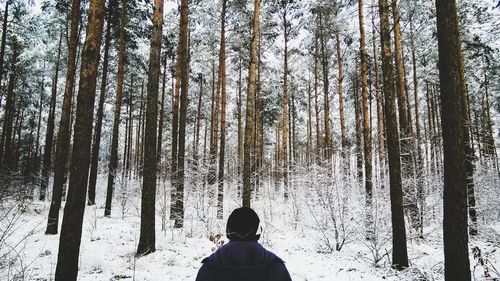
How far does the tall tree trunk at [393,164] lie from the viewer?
6480 mm

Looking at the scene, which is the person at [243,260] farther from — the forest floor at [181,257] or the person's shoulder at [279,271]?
the forest floor at [181,257]

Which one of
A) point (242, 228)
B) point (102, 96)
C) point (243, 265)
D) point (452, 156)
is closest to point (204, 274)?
point (243, 265)

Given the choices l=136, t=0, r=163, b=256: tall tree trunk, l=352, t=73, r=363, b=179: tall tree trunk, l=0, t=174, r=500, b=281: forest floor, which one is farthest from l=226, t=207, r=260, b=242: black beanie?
l=352, t=73, r=363, b=179: tall tree trunk

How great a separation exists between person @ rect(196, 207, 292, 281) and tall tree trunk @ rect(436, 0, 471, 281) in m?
3.25

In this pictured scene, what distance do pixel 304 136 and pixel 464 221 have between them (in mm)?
41543

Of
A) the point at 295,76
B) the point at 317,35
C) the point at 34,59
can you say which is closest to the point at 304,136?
the point at 295,76

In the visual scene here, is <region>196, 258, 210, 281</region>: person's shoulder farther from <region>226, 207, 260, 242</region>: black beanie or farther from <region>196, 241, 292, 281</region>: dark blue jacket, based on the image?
<region>226, 207, 260, 242</region>: black beanie

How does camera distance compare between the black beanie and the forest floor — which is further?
the forest floor

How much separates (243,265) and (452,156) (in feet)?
12.0

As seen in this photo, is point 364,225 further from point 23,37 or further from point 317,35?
point 23,37

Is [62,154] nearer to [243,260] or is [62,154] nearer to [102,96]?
[102,96]

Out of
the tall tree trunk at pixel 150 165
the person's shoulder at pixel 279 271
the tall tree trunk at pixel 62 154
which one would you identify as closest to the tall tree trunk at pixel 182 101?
the tall tree trunk at pixel 150 165

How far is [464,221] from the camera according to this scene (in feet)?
12.7

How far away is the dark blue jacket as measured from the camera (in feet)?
5.85
